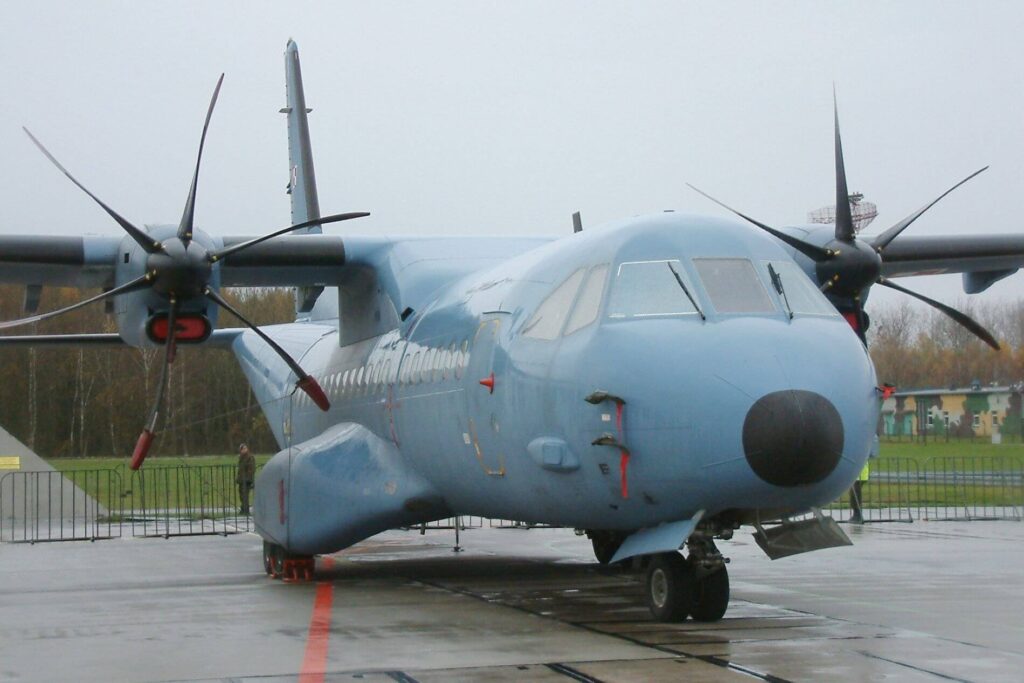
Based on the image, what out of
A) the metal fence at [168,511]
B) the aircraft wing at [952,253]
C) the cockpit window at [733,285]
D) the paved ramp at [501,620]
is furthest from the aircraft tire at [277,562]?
the aircraft wing at [952,253]

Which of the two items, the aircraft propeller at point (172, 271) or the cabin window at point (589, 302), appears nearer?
the cabin window at point (589, 302)

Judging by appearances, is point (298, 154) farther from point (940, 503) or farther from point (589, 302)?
point (940, 503)

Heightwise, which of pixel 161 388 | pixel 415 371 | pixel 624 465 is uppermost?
pixel 415 371

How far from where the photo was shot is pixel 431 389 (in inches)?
478

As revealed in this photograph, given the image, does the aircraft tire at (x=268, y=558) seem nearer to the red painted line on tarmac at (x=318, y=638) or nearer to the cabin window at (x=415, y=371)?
the red painted line on tarmac at (x=318, y=638)

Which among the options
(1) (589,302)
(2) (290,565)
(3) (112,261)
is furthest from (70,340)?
(1) (589,302)

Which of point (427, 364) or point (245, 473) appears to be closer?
point (427, 364)

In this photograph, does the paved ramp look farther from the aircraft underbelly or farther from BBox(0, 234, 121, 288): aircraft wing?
BBox(0, 234, 121, 288): aircraft wing

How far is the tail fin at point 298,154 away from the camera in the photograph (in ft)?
64.6

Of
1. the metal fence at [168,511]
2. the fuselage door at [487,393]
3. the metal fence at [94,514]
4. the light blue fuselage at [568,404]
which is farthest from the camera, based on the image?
the metal fence at [168,511]

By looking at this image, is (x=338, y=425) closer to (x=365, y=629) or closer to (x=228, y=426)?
(x=365, y=629)

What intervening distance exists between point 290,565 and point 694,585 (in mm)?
5917

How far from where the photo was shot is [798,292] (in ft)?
31.5

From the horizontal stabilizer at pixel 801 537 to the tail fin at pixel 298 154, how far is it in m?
10.7
